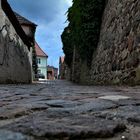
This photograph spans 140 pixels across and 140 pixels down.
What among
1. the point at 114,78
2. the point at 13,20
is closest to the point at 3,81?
the point at 13,20

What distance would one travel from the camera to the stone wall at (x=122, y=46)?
5660 mm

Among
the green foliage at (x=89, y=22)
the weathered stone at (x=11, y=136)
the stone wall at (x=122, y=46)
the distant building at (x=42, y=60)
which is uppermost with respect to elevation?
the distant building at (x=42, y=60)

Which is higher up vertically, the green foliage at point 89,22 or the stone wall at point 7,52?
the green foliage at point 89,22

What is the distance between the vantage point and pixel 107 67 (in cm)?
833

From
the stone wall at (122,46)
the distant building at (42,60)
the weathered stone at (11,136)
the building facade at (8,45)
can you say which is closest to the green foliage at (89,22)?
the stone wall at (122,46)

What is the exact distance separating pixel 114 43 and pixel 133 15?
1.54 metres

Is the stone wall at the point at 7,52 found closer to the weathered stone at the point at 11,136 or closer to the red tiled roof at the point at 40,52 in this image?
the weathered stone at the point at 11,136

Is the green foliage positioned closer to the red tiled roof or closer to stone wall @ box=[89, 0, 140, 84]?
stone wall @ box=[89, 0, 140, 84]

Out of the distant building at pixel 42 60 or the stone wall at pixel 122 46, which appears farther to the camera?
the distant building at pixel 42 60

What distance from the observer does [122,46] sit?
22.1 ft

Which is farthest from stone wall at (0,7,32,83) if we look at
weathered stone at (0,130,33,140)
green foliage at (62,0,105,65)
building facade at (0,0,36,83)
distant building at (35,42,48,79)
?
distant building at (35,42,48,79)

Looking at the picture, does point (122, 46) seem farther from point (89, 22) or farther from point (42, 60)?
point (42, 60)

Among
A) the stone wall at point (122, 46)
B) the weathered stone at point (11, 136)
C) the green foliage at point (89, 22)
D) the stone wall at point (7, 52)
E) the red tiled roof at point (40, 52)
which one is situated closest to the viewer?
the weathered stone at point (11, 136)

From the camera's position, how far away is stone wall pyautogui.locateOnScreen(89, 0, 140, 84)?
566 cm
